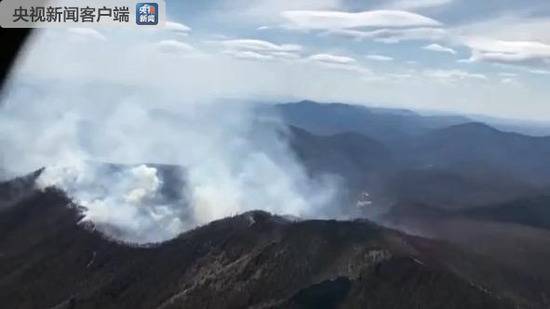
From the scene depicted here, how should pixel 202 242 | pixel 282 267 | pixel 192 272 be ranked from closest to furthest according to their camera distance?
pixel 282 267 → pixel 192 272 → pixel 202 242

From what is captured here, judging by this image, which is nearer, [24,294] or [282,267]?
[282,267]

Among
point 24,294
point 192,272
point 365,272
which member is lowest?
point 24,294

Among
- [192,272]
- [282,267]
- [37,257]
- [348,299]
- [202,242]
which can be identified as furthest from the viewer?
[37,257]

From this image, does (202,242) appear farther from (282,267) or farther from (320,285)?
(320,285)

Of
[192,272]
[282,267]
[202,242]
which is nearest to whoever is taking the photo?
[282,267]

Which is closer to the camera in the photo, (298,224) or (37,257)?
(298,224)

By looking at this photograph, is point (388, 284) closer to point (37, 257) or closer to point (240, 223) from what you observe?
point (240, 223)

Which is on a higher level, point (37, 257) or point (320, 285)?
point (320, 285)

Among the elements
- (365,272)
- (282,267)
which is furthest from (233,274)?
(365,272)

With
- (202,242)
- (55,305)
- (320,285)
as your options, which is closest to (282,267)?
(320,285)

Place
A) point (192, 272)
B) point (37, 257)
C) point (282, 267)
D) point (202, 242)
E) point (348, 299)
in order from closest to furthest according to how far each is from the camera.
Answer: point (348, 299)
point (282, 267)
point (192, 272)
point (202, 242)
point (37, 257)
